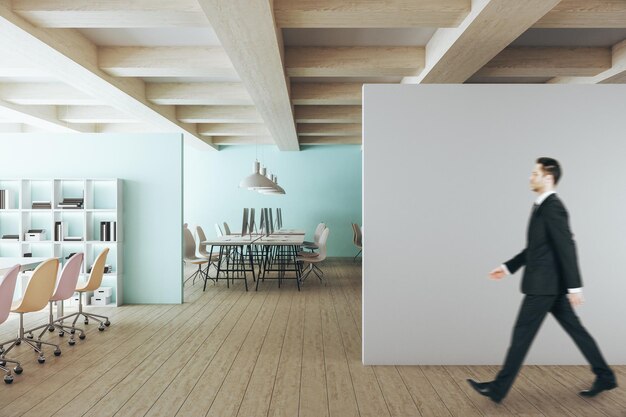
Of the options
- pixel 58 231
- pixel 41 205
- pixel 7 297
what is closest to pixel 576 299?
pixel 7 297

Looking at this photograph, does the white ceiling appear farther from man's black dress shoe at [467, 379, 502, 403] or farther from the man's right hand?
man's black dress shoe at [467, 379, 502, 403]

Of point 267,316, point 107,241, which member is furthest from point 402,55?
point 107,241

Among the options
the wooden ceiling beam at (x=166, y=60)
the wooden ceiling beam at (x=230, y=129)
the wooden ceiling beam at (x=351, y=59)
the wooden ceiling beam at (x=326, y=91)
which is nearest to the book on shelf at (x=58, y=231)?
the wooden ceiling beam at (x=166, y=60)

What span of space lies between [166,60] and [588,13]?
15.1ft

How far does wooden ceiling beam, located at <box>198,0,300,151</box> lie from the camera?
373cm

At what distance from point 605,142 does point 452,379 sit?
2.61 metres

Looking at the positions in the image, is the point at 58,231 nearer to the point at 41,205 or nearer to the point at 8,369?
the point at 41,205

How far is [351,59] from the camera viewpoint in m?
5.73

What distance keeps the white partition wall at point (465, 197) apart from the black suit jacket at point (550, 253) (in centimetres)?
106

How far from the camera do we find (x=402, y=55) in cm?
581

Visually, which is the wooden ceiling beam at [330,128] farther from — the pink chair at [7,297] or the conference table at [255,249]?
the pink chair at [7,297]

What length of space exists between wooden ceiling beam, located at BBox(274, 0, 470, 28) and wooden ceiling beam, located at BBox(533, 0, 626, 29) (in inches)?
35.3

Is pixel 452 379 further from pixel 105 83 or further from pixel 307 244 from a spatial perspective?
pixel 307 244

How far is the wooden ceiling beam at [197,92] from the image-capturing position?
7.34 meters
